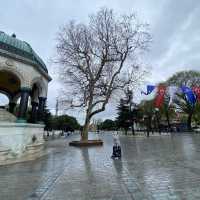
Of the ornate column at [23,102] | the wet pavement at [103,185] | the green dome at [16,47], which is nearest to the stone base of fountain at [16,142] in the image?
the ornate column at [23,102]

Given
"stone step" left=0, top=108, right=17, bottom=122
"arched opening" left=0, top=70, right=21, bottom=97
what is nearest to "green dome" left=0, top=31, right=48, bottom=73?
"arched opening" left=0, top=70, right=21, bottom=97

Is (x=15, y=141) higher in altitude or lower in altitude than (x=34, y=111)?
lower

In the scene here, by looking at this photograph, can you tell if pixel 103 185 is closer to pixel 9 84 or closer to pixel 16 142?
pixel 16 142

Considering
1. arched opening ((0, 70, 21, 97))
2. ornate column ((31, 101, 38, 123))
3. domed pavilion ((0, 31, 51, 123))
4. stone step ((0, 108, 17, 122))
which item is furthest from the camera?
ornate column ((31, 101, 38, 123))

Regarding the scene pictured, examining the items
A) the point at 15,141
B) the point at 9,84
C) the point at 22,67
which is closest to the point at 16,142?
the point at 15,141

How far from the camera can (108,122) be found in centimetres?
14612

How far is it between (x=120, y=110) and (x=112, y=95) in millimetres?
35880

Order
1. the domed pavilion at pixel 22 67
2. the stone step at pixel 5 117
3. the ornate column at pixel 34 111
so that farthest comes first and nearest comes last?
1. the ornate column at pixel 34 111
2. the domed pavilion at pixel 22 67
3. the stone step at pixel 5 117

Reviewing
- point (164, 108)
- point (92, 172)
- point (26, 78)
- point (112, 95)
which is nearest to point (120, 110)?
point (164, 108)

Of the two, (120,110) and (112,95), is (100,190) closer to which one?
(112,95)

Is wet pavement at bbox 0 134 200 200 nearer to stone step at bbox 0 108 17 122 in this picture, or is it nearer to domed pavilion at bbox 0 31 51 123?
stone step at bbox 0 108 17 122

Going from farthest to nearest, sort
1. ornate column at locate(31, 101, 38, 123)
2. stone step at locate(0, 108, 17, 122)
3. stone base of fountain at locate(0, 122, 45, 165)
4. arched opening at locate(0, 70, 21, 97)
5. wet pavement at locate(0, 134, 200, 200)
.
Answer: ornate column at locate(31, 101, 38, 123) → arched opening at locate(0, 70, 21, 97) → stone step at locate(0, 108, 17, 122) → stone base of fountain at locate(0, 122, 45, 165) → wet pavement at locate(0, 134, 200, 200)

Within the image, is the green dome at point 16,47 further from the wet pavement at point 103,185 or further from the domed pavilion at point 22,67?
the wet pavement at point 103,185

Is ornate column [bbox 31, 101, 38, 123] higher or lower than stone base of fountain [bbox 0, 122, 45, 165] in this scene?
higher
